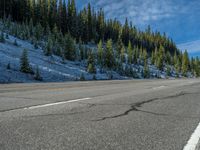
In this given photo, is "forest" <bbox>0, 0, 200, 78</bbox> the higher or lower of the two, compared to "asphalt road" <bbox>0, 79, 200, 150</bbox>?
higher

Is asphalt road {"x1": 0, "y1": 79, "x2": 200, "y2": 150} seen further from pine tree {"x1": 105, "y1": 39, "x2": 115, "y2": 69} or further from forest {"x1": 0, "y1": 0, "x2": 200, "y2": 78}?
pine tree {"x1": 105, "y1": 39, "x2": 115, "y2": 69}

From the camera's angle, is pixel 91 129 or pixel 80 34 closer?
pixel 91 129

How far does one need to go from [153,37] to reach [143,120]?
5952 inches

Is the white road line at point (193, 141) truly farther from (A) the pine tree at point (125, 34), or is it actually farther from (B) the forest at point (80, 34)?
(A) the pine tree at point (125, 34)

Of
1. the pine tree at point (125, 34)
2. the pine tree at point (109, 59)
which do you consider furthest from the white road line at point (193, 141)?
the pine tree at point (125, 34)

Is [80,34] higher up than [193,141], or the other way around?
[80,34]

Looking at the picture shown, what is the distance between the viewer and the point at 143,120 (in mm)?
5477

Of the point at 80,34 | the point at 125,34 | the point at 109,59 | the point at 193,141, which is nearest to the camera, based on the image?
the point at 193,141

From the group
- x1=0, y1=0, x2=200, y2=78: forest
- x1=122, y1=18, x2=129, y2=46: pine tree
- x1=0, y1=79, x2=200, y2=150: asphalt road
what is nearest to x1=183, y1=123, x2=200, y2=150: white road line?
x1=0, y1=79, x2=200, y2=150: asphalt road

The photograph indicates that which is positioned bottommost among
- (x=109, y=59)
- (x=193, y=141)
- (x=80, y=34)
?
(x=193, y=141)

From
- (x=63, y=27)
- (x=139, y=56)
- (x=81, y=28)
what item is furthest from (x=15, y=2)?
(x=139, y=56)

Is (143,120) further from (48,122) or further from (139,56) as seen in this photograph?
(139,56)

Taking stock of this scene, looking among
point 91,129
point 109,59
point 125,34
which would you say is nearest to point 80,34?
point 109,59

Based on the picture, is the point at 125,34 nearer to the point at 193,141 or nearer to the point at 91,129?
the point at 91,129
